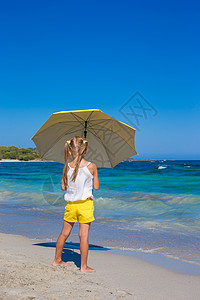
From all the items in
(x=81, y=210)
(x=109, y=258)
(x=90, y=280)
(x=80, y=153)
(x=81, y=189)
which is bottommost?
(x=109, y=258)

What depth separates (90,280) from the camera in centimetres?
360

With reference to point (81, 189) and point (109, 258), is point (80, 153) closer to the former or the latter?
point (81, 189)

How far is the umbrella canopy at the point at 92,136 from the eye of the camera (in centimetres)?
534

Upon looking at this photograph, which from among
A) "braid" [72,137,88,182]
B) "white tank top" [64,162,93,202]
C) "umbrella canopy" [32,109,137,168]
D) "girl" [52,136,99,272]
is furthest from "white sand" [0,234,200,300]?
"umbrella canopy" [32,109,137,168]

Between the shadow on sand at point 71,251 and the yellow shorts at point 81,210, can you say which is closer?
the yellow shorts at point 81,210

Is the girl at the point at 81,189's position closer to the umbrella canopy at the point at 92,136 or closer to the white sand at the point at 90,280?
the white sand at the point at 90,280

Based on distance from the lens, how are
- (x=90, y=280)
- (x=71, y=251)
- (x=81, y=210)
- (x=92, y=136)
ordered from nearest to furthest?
(x=90, y=280) < (x=81, y=210) < (x=71, y=251) < (x=92, y=136)

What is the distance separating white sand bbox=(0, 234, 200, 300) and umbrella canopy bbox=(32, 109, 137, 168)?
193 cm

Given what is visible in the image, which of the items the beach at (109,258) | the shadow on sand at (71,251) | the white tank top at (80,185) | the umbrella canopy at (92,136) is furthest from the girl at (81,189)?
the umbrella canopy at (92,136)

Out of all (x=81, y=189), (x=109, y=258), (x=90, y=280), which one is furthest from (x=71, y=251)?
(x=81, y=189)

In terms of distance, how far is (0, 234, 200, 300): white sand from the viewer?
10.2 ft

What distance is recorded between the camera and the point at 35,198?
14250 millimetres

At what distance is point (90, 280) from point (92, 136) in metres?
2.92

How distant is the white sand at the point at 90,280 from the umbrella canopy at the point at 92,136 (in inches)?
76.1
